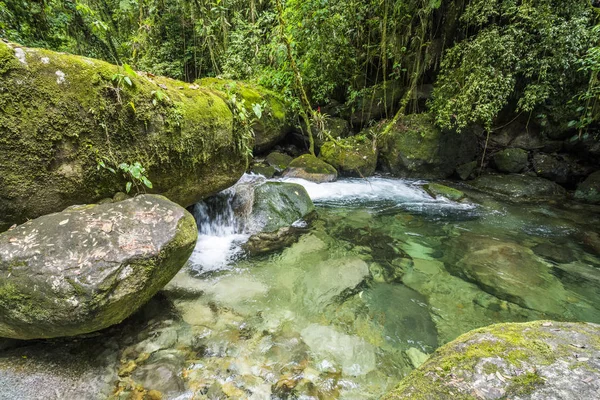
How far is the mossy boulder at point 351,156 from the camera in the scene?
8430 mm

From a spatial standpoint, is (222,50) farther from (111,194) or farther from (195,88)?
(111,194)

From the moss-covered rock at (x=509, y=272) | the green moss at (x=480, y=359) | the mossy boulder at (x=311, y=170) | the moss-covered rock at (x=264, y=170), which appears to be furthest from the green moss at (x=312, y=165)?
the green moss at (x=480, y=359)

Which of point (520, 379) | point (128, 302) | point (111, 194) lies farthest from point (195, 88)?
point (520, 379)

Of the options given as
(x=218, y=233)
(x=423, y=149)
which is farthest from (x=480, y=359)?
(x=423, y=149)

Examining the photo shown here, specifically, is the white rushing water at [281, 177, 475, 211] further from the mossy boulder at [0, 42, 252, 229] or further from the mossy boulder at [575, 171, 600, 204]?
the mossy boulder at [0, 42, 252, 229]

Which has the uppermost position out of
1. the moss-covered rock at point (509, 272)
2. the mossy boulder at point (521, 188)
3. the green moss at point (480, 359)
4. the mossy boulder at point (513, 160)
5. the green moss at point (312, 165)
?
the green moss at point (480, 359)

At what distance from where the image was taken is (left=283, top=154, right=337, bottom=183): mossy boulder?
7.95m

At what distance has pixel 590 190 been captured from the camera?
23.5 ft

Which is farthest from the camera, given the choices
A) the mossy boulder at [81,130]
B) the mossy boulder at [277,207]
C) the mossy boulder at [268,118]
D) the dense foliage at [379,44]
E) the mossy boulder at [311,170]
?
the mossy boulder at [268,118]

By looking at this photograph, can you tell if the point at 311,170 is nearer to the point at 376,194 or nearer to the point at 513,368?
the point at 376,194

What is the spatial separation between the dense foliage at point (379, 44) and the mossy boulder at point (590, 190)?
1417 millimetres

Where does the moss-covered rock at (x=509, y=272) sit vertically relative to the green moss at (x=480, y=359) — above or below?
below

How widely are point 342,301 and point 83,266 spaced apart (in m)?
2.56

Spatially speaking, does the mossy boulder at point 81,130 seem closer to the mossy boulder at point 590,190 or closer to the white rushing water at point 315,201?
the white rushing water at point 315,201
